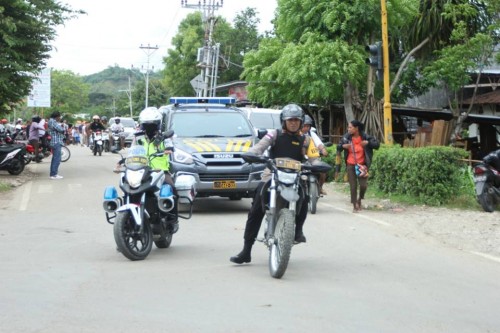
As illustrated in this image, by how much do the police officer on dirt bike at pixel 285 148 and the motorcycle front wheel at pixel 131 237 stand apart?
123 cm

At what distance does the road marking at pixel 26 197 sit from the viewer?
1399cm

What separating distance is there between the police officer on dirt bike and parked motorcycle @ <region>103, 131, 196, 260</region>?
1.16 metres

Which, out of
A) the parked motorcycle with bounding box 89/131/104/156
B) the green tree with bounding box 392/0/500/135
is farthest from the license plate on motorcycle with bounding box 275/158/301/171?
the parked motorcycle with bounding box 89/131/104/156

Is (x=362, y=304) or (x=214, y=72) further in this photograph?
(x=214, y=72)

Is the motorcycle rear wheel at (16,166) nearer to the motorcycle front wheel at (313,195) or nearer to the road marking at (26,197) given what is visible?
the road marking at (26,197)

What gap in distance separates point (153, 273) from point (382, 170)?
8953 millimetres

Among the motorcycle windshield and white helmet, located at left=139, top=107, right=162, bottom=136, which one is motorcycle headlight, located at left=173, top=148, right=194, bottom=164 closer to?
white helmet, located at left=139, top=107, right=162, bottom=136

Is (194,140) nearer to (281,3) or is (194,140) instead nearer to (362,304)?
(362,304)

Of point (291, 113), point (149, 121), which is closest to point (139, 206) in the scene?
point (149, 121)

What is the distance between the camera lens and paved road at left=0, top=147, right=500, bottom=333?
19.0 feet

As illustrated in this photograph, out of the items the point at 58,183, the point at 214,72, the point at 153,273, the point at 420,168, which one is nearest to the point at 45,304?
the point at 153,273

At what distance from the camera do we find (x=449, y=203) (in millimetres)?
13953

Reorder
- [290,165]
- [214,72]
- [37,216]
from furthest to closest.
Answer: [214,72] < [37,216] < [290,165]

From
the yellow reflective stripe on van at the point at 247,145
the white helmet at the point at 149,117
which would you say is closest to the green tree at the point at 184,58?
the yellow reflective stripe on van at the point at 247,145
